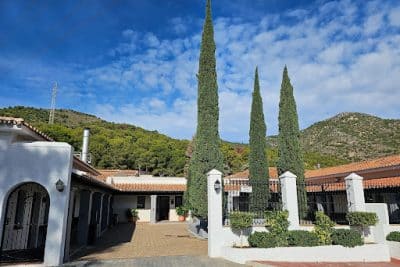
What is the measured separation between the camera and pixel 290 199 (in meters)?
11.1

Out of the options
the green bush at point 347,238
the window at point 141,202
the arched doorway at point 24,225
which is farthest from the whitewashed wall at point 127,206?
the green bush at point 347,238

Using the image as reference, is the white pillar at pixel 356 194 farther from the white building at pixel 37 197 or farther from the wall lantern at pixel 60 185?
the wall lantern at pixel 60 185

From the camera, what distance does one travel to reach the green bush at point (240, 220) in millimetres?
10258

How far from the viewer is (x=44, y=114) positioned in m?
54.2

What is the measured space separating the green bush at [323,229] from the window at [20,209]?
10.8 meters

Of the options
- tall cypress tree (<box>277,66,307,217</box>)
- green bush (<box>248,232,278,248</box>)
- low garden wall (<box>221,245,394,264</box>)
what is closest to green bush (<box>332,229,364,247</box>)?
low garden wall (<box>221,245,394,264</box>)

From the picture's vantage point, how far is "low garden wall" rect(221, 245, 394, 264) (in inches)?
377

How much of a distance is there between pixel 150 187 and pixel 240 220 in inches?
753

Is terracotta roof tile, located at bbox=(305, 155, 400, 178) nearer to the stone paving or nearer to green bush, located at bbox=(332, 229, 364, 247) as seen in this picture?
green bush, located at bbox=(332, 229, 364, 247)

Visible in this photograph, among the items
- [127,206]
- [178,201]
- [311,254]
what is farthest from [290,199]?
[127,206]

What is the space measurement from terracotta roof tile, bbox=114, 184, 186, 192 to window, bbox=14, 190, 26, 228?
15.3 meters

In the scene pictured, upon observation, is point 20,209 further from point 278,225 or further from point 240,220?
point 278,225

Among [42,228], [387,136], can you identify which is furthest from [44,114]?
[387,136]

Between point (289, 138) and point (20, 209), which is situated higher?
point (289, 138)
